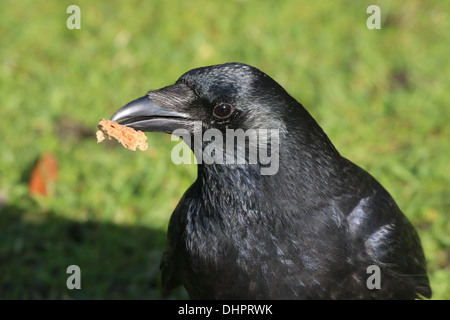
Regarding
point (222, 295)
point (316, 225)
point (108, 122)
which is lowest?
point (222, 295)

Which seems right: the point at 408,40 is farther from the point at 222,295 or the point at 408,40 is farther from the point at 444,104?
the point at 222,295

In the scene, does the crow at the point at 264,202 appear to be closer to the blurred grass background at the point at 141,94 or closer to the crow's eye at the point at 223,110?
the crow's eye at the point at 223,110

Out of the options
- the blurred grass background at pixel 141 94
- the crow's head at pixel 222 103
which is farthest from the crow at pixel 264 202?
the blurred grass background at pixel 141 94

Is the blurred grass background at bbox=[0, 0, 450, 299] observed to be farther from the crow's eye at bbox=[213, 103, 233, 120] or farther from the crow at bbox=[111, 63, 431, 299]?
the crow's eye at bbox=[213, 103, 233, 120]

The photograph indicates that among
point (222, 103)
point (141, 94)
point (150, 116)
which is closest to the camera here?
point (222, 103)

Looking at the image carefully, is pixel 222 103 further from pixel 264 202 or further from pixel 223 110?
pixel 264 202

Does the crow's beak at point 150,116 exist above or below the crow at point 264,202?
above

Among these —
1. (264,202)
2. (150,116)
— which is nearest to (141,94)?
(150,116)

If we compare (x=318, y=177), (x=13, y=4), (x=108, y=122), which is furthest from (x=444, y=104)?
(x=13, y=4)
